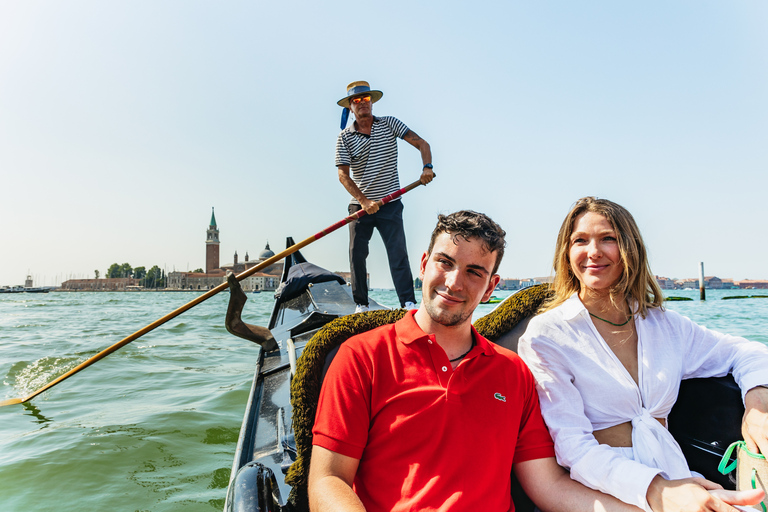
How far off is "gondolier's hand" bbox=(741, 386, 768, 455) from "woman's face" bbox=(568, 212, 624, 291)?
1.24 ft

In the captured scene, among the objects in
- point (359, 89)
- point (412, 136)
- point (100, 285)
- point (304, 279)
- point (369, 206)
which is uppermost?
point (359, 89)

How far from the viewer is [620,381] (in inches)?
44.8

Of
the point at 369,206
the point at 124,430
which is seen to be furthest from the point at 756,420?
the point at 124,430

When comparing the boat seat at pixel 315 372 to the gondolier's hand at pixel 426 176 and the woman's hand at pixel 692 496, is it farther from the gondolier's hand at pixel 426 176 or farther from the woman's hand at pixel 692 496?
the gondolier's hand at pixel 426 176

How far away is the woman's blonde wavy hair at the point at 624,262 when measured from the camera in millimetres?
1229

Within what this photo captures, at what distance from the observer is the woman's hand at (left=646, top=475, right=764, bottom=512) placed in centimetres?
89

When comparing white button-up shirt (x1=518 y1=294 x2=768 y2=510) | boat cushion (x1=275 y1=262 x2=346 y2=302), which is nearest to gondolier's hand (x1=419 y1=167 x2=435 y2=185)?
boat cushion (x1=275 y1=262 x2=346 y2=302)

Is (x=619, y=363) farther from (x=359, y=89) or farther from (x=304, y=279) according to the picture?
(x=304, y=279)

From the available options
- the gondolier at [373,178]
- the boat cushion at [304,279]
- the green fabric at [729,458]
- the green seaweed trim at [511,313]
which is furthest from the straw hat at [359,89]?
the green fabric at [729,458]

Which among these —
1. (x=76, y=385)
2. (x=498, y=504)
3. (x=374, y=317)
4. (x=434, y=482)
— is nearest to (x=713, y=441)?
(x=498, y=504)

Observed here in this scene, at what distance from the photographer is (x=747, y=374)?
113cm

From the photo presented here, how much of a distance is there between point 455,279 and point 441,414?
29 cm

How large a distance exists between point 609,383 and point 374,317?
1.91ft

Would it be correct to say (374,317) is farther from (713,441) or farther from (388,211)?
(388,211)
